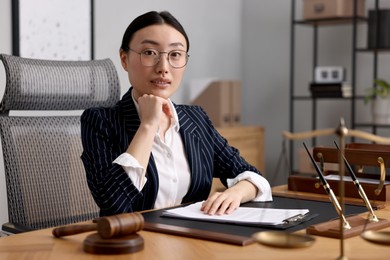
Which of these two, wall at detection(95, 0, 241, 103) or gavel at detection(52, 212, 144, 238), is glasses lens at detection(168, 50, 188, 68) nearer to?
gavel at detection(52, 212, 144, 238)

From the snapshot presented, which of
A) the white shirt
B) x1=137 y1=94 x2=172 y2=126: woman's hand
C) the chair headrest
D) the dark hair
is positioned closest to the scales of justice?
the white shirt

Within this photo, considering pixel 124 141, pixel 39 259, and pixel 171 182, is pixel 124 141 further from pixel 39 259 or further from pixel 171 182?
pixel 39 259

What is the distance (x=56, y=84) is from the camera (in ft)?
6.44

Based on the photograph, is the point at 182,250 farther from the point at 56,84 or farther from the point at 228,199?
the point at 56,84

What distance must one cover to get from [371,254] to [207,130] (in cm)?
96

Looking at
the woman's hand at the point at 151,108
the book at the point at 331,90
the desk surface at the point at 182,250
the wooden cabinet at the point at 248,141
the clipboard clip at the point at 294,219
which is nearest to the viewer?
the desk surface at the point at 182,250

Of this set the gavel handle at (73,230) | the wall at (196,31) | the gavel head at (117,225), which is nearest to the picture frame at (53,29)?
the wall at (196,31)

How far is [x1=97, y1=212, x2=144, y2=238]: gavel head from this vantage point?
1.13m

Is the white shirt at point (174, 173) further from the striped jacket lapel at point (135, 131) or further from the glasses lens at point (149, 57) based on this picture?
the glasses lens at point (149, 57)

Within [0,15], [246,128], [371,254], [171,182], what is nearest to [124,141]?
[171,182]

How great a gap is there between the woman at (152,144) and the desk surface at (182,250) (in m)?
0.36

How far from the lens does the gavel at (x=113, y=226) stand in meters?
1.13

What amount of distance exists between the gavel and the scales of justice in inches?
11.3

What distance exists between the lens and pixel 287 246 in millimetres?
885
